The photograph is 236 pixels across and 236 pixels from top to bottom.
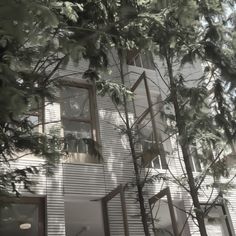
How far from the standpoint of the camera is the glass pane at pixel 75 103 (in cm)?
837

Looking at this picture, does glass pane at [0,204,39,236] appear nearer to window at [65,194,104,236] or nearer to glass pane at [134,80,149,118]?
window at [65,194,104,236]

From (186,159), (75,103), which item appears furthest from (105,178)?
(186,159)

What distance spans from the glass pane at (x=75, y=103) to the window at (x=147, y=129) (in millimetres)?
983

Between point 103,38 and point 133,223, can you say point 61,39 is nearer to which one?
point 103,38

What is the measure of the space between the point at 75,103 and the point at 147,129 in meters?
1.58

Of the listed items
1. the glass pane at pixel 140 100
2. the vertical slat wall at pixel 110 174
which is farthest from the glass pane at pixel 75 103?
the glass pane at pixel 140 100

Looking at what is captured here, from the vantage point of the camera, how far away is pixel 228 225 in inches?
342

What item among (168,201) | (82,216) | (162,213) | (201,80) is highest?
(201,80)

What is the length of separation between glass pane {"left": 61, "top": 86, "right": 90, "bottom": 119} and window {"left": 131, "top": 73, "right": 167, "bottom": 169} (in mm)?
983

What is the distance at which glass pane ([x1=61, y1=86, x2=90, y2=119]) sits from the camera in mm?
8367

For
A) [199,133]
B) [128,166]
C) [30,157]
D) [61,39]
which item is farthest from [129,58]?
[61,39]

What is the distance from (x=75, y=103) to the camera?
856 centimetres

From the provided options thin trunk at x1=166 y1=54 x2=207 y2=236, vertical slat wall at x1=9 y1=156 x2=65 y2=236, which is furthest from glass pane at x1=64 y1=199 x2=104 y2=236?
thin trunk at x1=166 y1=54 x2=207 y2=236

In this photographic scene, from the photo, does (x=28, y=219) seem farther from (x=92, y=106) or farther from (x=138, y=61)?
(x=138, y=61)
